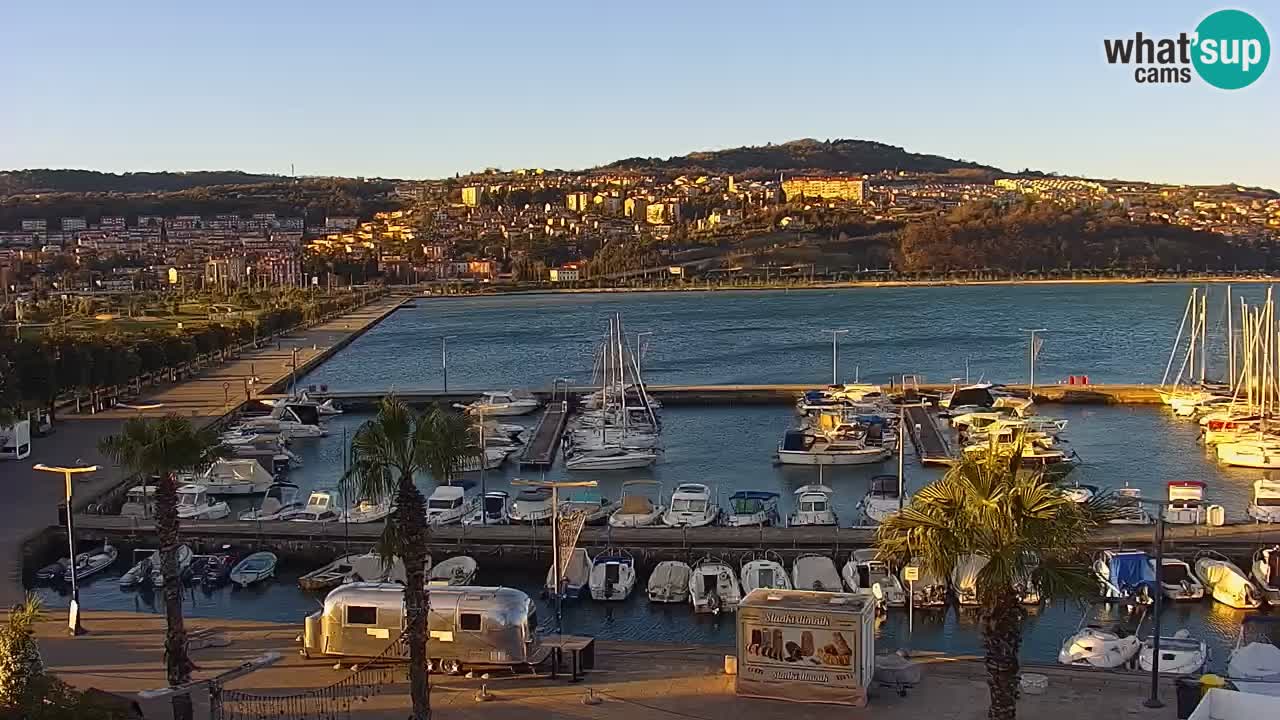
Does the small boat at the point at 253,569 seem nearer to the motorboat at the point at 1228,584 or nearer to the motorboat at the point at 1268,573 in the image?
the motorboat at the point at 1228,584

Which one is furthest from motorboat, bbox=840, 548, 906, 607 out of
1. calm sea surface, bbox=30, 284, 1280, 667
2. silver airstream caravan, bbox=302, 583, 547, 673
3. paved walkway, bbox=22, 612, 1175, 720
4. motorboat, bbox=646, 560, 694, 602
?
silver airstream caravan, bbox=302, 583, 547, 673

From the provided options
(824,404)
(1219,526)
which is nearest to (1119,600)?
(1219,526)

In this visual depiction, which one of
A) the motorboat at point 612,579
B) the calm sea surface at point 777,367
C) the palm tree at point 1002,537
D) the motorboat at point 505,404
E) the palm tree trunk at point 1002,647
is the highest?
the palm tree at point 1002,537

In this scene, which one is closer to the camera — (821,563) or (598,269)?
(821,563)

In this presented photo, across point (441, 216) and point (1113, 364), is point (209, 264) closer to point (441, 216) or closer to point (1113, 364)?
point (441, 216)

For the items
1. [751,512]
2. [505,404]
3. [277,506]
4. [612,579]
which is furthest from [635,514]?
[505,404]

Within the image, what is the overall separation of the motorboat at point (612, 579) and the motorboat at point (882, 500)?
4.14 metres

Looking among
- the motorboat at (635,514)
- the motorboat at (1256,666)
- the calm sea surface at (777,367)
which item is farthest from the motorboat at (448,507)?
the motorboat at (1256,666)

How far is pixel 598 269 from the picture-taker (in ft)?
454

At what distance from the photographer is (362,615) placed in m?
11.0

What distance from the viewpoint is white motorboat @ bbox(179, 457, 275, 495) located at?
24.1 metres

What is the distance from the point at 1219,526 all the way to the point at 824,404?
51.8 ft

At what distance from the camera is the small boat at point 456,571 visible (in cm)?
1666

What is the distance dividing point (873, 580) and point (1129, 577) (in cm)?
313
